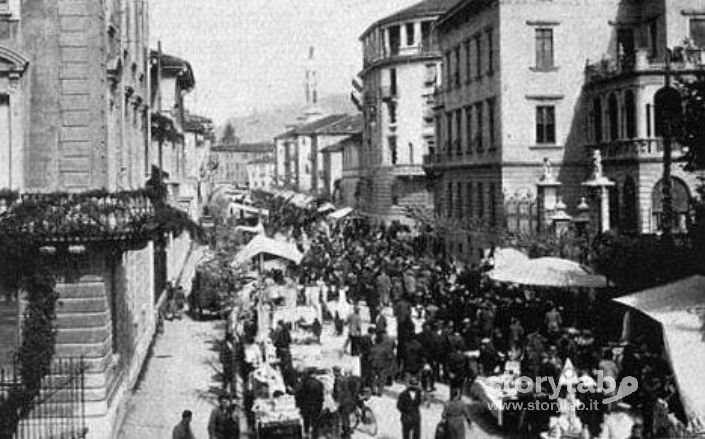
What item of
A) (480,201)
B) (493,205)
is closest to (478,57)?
(480,201)

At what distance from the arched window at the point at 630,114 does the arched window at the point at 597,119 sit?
95.1 inches

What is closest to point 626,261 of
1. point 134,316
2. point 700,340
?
point 700,340

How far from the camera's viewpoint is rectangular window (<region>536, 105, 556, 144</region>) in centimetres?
4147

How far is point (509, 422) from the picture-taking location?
1619cm

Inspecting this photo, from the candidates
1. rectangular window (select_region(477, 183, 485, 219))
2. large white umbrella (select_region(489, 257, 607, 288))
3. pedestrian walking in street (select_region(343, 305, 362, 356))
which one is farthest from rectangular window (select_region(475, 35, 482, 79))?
pedestrian walking in street (select_region(343, 305, 362, 356))

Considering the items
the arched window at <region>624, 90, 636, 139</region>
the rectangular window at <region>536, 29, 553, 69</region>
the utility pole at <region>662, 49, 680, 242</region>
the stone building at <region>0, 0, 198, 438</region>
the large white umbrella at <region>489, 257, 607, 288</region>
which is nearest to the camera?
the stone building at <region>0, 0, 198, 438</region>

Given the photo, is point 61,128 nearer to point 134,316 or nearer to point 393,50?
point 134,316

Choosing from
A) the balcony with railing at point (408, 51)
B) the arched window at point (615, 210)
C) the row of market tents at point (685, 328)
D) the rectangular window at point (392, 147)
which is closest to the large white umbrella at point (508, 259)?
the row of market tents at point (685, 328)

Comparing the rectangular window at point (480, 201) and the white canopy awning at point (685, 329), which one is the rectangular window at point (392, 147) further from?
the white canopy awning at point (685, 329)

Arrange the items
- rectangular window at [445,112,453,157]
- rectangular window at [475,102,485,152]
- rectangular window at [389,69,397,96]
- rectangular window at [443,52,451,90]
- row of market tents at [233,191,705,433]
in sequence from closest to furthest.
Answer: row of market tents at [233,191,705,433] → rectangular window at [475,102,485,152] → rectangular window at [445,112,453,157] → rectangular window at [443,52,451,90] → rectangular window at [389,69,397,96]

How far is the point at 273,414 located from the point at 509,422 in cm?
438

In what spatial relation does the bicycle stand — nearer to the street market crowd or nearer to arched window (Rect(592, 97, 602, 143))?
the street market crowd

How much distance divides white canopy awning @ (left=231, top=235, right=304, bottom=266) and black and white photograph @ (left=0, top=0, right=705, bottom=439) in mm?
122

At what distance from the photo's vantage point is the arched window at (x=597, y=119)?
40209 mm
